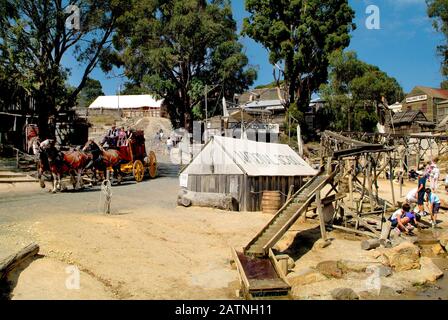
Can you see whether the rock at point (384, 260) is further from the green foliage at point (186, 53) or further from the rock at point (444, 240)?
the green foliage at point (186, 53)

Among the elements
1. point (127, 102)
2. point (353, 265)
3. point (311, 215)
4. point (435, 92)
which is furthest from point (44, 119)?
point (435, 92)

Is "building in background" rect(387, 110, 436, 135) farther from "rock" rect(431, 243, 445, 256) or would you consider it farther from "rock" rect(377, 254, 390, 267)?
"rock" rect(377, 254, 390, 267)

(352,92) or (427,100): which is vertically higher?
(427,100)

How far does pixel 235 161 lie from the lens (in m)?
18.2

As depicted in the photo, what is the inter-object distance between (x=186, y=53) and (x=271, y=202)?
1190 inches

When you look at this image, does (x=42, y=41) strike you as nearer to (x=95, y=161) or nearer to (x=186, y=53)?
(x=95, y=161)

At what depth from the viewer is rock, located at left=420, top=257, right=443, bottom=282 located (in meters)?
10.6

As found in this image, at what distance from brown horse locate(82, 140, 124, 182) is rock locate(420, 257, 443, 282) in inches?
565

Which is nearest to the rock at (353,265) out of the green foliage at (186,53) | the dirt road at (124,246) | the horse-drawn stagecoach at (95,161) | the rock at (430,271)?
the rock at (430,271)

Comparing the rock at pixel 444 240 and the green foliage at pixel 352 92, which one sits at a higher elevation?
the green foliage at pixel 352 92

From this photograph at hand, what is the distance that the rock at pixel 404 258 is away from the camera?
439 inches

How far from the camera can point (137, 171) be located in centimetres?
2327

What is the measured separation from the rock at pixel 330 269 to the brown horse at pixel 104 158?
1218cm

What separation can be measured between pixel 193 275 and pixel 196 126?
37.8 metres
